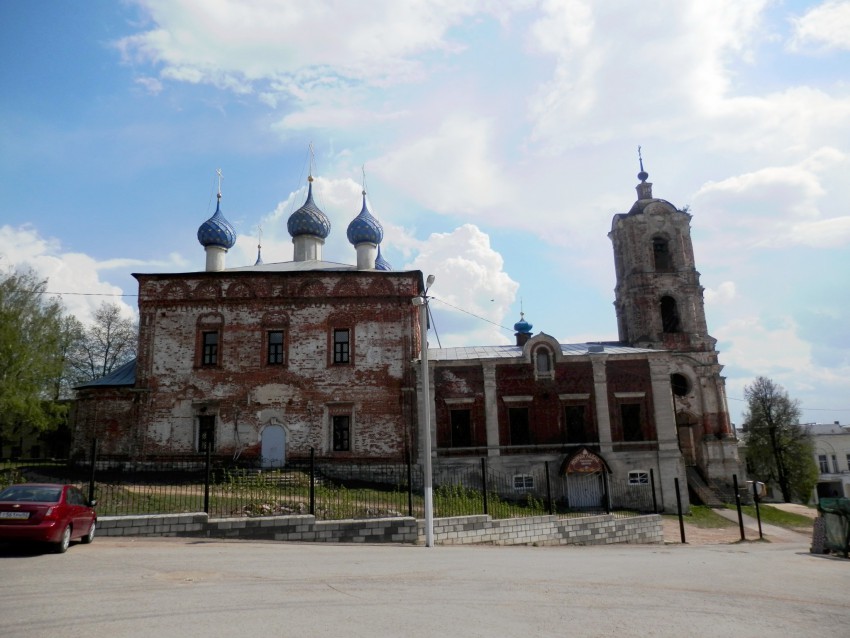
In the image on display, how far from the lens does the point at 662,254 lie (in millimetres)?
35781

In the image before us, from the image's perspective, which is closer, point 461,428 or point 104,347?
point 461,428

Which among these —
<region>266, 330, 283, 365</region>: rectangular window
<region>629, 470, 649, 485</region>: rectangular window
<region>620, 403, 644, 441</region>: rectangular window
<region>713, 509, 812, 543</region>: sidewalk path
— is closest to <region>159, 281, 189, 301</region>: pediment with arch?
<region>266, 330, 283, 365</region>: rectangular window

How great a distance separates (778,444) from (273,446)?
3875 cm

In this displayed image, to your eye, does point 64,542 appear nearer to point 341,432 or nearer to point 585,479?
point 341,432

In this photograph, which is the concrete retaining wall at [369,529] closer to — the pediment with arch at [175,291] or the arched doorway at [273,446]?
the arched doorway at [273,446]

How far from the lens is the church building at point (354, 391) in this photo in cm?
2577

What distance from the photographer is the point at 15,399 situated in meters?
29.3

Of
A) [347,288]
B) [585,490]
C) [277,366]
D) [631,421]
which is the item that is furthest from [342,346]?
[631,421]

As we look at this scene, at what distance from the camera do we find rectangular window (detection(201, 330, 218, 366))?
26.9 m

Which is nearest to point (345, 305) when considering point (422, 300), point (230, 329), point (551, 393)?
point (230, 329)

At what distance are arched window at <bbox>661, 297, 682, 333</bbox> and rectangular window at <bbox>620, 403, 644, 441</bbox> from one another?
9.77 m

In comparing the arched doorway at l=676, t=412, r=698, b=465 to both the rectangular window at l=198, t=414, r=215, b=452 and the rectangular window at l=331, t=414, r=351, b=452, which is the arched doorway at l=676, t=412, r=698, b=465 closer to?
the rectangular window at l=331, t=414, r=351, b=452

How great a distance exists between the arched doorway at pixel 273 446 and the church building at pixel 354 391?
5 centimetres

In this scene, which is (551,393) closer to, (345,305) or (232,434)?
(345,305)
